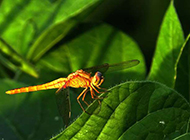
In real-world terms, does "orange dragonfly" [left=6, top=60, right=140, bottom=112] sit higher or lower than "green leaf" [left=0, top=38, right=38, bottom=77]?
lower

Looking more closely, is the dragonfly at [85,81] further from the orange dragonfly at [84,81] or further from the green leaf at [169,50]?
the green leaf at [169,50]

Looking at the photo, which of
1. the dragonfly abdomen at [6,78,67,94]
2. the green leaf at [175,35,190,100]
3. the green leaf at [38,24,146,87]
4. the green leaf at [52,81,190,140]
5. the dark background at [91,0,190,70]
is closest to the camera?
the green leaf at [52,81,190,140]

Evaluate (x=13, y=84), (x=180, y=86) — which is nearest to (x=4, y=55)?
(x=13, y=84)

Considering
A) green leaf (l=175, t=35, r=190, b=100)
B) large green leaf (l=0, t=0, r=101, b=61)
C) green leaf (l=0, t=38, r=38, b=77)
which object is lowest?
green leaf (l=175, t=35, r=190, b=100)

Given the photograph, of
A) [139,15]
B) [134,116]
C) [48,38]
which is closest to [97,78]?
[48,38]

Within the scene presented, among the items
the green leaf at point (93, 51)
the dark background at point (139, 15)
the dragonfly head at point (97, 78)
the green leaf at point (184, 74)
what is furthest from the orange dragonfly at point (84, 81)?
the dark background at point (139, 15)

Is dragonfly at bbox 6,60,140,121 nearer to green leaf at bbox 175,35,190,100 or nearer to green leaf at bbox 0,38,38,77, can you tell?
green leaf at bbox 0,38,38,77

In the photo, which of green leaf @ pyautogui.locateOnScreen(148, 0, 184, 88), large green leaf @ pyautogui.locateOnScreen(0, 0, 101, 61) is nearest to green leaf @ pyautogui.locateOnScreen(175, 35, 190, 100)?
green leaf @ pyautogui.locateOnScreen(148, 0, 184, 88)
